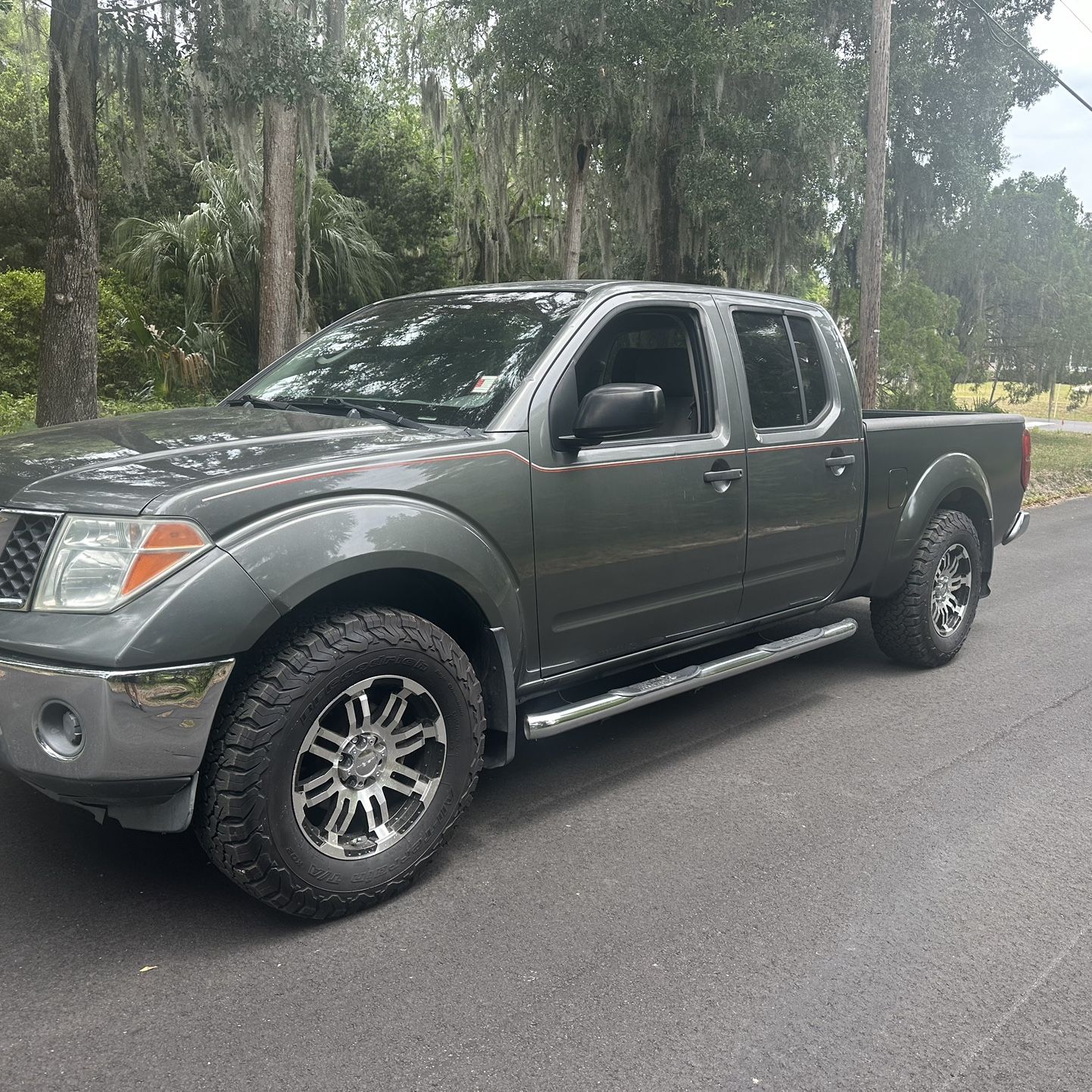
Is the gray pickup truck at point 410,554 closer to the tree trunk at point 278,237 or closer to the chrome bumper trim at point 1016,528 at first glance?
the chrome bumper trim at point 1016,528

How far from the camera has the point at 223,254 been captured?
57.9 feet

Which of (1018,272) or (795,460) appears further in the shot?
(1018,272)

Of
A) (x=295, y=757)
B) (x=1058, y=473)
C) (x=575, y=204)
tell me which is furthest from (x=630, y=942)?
(x=1058, y=473)

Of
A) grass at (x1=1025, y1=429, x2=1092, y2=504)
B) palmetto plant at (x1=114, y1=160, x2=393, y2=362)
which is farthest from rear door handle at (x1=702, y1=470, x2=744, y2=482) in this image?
palmetto plant at (x1=114, y1=160, x2=393, y2=362)

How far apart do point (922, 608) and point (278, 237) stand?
10505 millimetres

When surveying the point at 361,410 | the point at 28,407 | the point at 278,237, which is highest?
the point at 278,237

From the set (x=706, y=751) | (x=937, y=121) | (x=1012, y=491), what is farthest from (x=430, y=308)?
(x=937, y=121)

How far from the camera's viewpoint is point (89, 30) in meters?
9.42

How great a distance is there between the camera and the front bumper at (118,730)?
283cm

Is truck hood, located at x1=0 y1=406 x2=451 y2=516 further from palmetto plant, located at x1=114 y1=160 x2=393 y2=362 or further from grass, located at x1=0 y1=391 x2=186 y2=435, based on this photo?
palmetto plant, located at x1=114 y1=160 x2=393 y2=362

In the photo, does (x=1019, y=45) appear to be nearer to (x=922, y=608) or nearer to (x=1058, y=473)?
(x=1058, y=473)

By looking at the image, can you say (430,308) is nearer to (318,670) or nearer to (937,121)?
(318,670)

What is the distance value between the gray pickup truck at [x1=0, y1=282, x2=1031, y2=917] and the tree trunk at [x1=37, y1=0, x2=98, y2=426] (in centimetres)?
583

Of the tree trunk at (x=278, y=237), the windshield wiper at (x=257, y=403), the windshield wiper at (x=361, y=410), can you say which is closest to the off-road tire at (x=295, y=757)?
the windshield wiper at (x=361, y=410)
